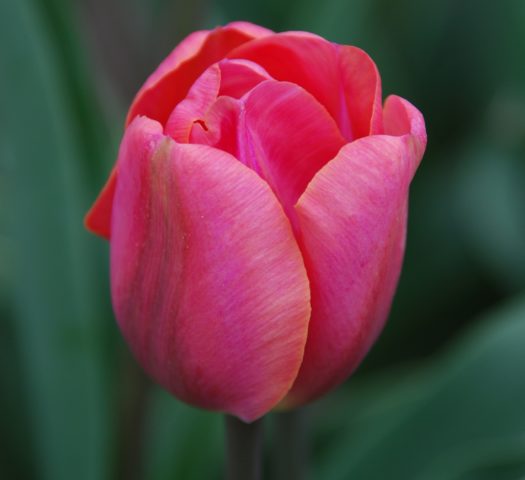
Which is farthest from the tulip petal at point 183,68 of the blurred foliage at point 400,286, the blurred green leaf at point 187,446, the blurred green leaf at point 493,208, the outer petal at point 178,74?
the blurred green leaf at point 493,208

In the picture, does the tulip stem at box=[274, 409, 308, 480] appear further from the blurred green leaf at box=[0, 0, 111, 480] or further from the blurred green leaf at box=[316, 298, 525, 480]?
the blurred green leaf at box=[0, 0, 111, 480]

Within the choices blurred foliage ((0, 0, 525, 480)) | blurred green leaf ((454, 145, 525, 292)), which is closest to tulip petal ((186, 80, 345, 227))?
blurred foliage ((0, 0, 525, 480))

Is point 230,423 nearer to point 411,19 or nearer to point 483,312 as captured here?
point 483,312

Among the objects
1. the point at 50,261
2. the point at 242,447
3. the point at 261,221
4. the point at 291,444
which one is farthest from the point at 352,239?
the point at 50,261

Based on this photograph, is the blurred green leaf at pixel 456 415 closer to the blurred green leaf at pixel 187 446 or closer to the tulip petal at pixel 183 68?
the blurred green leaf at pixel 187 446

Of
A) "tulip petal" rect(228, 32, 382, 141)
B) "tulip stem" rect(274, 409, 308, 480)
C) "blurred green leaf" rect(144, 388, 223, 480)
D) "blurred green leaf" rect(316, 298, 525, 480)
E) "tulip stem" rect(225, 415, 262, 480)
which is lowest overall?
"blurred green leaf" rect(144, 388, 223, 480)

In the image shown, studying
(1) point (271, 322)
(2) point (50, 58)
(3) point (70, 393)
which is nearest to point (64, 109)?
(2) point (50, 58)

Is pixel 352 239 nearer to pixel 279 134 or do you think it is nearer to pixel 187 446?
pixel 279 134
